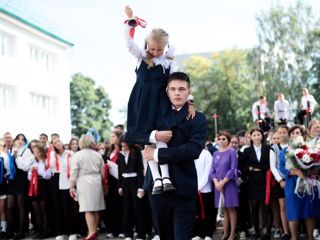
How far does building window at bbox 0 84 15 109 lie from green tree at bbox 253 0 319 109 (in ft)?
64.2

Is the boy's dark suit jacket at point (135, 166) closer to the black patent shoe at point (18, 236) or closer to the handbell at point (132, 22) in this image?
the black patent shoe at point (18, 236)

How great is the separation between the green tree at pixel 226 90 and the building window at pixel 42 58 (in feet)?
68.2

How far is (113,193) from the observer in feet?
38.5

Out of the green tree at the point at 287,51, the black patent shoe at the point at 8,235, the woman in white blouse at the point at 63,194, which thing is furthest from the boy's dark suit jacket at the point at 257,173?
the green tree at the point at 287,51

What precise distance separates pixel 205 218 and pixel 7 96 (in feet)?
73.2

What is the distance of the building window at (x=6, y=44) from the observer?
2948cm

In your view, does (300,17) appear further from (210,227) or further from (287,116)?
(210,227)

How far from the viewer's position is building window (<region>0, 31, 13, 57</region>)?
29484mm

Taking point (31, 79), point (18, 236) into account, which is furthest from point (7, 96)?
point (18, 236)

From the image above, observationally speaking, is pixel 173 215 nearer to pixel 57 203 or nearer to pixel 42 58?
pixel 57 203

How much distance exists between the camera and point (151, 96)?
445 centimetres

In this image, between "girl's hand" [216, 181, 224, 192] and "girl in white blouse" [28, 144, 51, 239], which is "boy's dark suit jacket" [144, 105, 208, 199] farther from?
"girl in white blouse" [28, 144, 51, 239]

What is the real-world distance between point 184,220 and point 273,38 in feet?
128

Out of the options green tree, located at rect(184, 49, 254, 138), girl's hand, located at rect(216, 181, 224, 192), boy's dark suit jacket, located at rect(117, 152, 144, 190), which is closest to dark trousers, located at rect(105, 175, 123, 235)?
boy's dark suit jacket, located at rect(117, 152, 144, 190)
